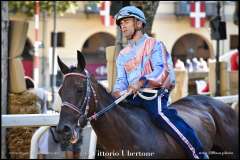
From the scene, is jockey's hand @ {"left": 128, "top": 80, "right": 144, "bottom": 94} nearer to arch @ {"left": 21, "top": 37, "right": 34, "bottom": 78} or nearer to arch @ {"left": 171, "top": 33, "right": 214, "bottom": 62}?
arch @ {"left": 21, "top": 37, "right": 34, "bottom": 78}

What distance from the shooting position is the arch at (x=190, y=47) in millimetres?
34969

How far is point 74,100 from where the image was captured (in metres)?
3.84

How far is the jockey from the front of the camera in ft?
13.8

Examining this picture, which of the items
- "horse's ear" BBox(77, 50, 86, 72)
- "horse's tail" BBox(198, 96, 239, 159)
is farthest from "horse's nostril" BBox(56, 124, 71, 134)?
"horse's tail" BBox(198, 96, 239, 159)

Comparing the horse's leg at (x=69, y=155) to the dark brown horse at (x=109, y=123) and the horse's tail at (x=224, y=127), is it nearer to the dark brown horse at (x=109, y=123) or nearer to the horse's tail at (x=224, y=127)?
the horse's tail at (x=224, y=127)

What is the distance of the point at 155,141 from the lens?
4.17 metres

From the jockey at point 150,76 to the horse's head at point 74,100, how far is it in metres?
0.43

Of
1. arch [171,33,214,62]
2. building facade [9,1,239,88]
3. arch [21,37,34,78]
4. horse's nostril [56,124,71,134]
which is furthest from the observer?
arch [171,33,214,62]

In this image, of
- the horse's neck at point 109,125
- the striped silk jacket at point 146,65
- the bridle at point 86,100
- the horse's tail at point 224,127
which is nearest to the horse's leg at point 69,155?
the horse's tail at point 224,127

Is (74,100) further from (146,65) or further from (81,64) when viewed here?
(146,65)

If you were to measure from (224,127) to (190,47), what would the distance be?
3092 centimetres

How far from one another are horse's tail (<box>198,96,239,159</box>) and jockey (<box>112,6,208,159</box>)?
3.30 ft

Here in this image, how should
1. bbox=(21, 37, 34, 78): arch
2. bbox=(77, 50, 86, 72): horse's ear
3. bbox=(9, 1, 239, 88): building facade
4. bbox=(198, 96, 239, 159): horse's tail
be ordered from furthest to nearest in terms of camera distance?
bbox=(9, 1, 239, 88): building facade → bbox=(21, 37, 34, 78): arch → bbox=(198, 96, 239, 159): horse's tail → bbox=(77, 50, 86, 72): horse's ear

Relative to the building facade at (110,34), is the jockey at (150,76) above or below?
below
